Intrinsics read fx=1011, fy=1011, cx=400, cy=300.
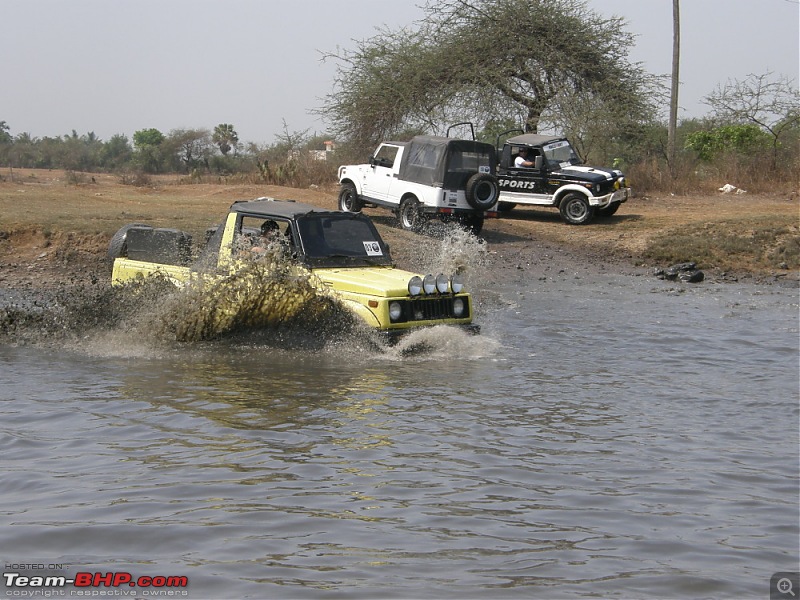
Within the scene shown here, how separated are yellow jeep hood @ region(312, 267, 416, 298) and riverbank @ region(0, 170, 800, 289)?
6.16 meters

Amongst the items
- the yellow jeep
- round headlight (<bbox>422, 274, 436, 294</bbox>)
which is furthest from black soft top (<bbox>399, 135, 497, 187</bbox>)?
round headlight (<bbox>422, 274, 436, 294</bbox>)

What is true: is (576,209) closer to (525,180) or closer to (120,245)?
(525,180)

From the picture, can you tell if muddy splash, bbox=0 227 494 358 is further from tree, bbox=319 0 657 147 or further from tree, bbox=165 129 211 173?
tree, bbox=165 129 211 173

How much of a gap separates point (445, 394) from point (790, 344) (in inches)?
207

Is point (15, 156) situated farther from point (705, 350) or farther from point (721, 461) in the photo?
point (721, 461)

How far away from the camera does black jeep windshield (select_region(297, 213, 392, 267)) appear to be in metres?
10.6

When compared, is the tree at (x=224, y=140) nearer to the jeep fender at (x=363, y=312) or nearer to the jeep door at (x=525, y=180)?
the jeep door at (x=525, y=180)

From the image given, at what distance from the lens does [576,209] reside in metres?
23.0

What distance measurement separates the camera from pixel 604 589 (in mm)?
4656

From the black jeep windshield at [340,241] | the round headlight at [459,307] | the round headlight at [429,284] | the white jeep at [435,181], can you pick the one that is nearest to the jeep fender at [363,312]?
the round headlight at [429,284]

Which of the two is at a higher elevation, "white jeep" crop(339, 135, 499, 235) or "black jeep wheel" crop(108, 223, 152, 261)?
"white jeep" crop(339, 135, 499, 235)

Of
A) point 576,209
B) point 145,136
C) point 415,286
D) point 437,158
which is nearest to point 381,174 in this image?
point 437,158

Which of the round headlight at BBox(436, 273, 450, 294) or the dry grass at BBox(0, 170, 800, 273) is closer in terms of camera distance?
the round headlight at BBox(436, 273, 450, 294)

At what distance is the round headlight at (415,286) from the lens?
10.0 meters
